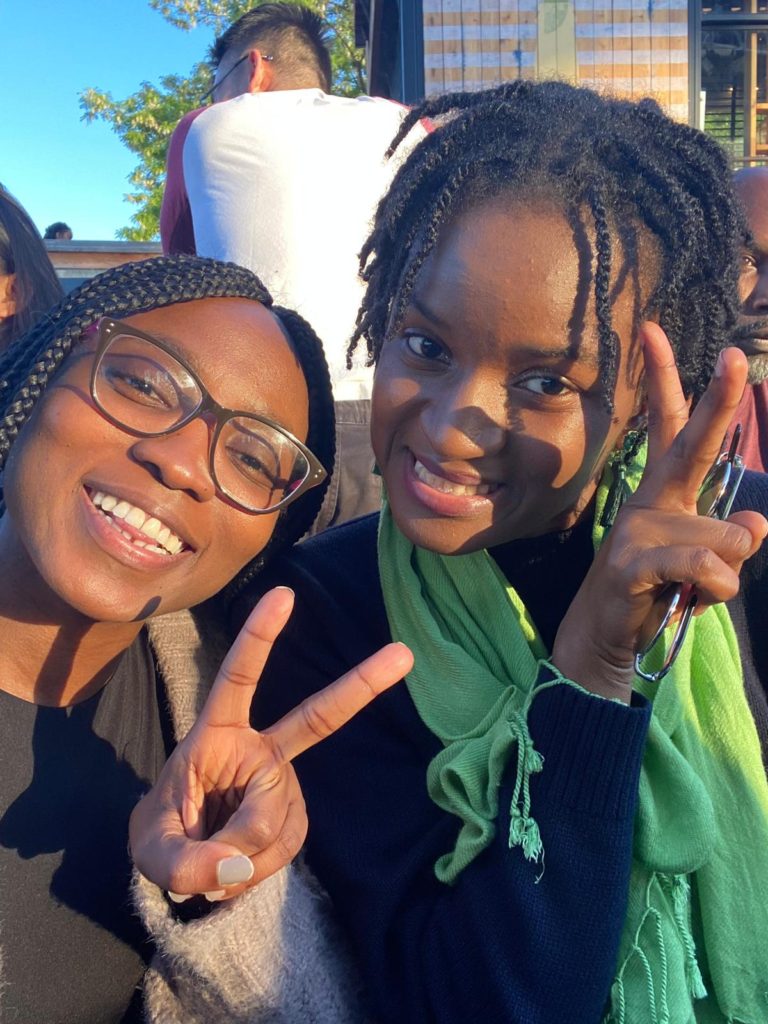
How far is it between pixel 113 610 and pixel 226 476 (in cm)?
31

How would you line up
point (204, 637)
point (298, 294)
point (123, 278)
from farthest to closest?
point (298, 294) < point (204, 637) < point (123, 278)

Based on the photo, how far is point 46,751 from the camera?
1.83m

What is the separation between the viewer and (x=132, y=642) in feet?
6.59

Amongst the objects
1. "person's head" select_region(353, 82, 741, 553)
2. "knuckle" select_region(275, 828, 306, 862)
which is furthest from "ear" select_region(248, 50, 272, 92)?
"knuckle" select_region(275, 828, 306, 862)

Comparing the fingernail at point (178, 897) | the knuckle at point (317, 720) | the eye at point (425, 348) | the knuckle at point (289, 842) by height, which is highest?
the eye at point (425, 348)

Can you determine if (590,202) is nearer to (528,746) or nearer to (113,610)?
(528,746)

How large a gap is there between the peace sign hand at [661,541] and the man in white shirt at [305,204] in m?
1.37

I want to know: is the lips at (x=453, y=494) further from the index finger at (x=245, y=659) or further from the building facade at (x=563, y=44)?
the building facade at (x=563, y=44)

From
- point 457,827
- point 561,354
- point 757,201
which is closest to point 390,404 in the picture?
point 561,354

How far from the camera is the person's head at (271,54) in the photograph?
151 inches

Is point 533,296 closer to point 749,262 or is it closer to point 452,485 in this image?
point 452,485

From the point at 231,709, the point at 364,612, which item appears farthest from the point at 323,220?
the point at 231,709

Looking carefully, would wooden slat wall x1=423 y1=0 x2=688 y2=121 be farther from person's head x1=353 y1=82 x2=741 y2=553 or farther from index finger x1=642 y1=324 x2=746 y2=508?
index finger x1=642 y1=324 x2=746 y2=508

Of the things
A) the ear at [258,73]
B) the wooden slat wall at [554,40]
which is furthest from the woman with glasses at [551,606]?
the wooden slat wall at [554,40]
